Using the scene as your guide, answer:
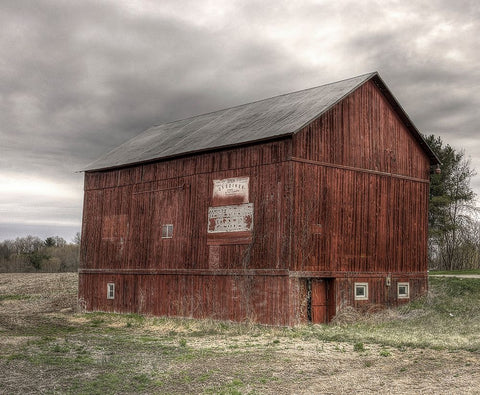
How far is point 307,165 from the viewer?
71.0 feet

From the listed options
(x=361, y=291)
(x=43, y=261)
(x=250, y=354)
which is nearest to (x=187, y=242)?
(x=361, y=291)

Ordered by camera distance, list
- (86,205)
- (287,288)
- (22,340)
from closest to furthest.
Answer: (22,340), (287,288), (86,205)

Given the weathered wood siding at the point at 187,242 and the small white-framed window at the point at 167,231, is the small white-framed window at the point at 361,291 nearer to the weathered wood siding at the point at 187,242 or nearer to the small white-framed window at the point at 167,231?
the weathered wood siding at the point at 187,242

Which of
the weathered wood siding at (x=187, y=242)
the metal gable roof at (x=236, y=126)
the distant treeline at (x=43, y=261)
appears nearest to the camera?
the weathered wood siding at (x=187, y=242)

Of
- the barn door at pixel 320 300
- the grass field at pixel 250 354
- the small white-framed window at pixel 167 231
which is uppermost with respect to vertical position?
the small white-framed window at pixel 167 231

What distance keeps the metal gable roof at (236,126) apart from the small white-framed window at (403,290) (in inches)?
306

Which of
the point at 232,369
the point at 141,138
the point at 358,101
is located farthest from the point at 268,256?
the point at 141,138

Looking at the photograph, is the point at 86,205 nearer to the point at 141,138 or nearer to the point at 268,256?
the point at 141,138

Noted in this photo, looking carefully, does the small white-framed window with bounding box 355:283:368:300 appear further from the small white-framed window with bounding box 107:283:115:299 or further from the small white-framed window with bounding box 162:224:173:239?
the small white-framed window with bounding box 107:283:115:299

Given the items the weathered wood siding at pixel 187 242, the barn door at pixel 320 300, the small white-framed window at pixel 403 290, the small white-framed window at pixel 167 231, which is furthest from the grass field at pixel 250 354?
the small white-framed window at pixel 167 231

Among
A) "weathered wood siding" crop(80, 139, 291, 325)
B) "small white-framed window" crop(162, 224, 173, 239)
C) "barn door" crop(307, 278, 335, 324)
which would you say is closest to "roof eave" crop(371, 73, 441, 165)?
"weathered wood siding" crop(80, 139, 291, 325)

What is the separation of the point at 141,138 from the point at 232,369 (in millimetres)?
21798

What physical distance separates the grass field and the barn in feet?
3.85

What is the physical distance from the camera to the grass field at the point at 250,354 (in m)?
11.4
